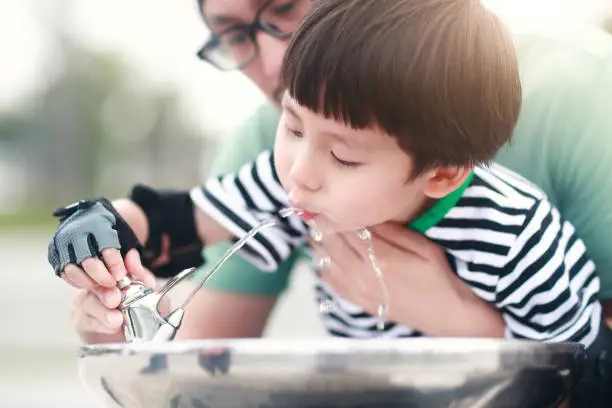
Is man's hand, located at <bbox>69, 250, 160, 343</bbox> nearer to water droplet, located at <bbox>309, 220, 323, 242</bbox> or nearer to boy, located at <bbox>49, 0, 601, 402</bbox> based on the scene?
boy, located at <bbox>49, 0, 601, 402</bbox>

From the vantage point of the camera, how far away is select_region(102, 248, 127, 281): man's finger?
0.61 metres

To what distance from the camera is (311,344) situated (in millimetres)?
448

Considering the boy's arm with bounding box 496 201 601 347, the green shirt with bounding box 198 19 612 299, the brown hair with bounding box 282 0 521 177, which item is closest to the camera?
the brown hair with bounding box 282 0 521 177

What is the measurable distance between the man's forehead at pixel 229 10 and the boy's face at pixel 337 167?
0.26 metres

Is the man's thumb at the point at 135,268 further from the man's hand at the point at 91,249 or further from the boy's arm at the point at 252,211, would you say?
the boy's arm at the point at 252,211

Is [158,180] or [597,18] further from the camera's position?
[158,180]

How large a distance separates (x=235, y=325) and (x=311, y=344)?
55 centimetres

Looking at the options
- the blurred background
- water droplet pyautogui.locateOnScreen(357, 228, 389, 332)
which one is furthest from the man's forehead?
the blurred background

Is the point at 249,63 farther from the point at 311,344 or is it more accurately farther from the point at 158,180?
the point at 158,180

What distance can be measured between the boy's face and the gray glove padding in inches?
4.5

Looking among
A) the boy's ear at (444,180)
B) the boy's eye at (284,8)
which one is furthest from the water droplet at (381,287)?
the boy's eye at (284,8)

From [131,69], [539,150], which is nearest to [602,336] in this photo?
[539,150]

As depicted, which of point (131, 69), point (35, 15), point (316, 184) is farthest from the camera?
point (131, 69)

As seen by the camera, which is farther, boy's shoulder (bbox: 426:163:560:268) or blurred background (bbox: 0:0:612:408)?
blurred background (bbox: 0:0:612:408)
